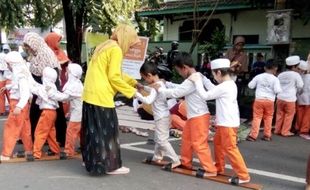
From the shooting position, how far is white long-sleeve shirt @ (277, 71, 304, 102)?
8.30 m

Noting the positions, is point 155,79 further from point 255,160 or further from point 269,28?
point 269,28

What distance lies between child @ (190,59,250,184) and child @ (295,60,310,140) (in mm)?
3721

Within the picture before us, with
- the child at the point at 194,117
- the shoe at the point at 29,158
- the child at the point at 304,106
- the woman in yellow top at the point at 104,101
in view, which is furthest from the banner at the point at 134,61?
the woman in yellow top at the point at 104,101

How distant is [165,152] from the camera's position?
568 centimetres

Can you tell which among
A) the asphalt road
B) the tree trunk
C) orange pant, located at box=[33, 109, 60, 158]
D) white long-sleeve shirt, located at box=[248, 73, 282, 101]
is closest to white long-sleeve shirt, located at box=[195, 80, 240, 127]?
the asphalt road

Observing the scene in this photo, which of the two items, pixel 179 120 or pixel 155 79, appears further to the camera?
pixel 179 120

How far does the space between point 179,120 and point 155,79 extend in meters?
1.96

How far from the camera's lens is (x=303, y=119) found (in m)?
8.59

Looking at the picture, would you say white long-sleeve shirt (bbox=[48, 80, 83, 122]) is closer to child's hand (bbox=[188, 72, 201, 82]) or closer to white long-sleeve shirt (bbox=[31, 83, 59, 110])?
white long-sleeve shirt (bbox=[31, 83, 59, 110])

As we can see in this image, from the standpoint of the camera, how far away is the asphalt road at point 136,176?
492cm

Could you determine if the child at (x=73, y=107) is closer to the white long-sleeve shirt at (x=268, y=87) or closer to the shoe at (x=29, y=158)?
the shoe at (x=29, y=158)

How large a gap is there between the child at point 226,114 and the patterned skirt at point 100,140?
1.09 m

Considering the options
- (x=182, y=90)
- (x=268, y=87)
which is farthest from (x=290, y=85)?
(x=182, y=90)

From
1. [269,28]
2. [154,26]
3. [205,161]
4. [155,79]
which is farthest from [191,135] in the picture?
[154,26]
